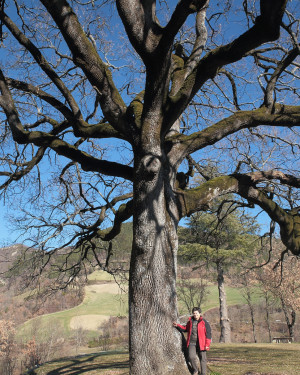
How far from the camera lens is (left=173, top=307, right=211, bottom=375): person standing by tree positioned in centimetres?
455

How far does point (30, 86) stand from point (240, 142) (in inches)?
206

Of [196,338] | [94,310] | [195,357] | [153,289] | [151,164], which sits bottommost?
[94,310]

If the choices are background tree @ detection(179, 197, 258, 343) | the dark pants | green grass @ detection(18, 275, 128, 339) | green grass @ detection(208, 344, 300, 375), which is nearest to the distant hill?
the dark pants

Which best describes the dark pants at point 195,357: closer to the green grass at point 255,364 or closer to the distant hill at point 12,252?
the green grass at point 255,364

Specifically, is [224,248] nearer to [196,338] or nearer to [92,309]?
[196,338]

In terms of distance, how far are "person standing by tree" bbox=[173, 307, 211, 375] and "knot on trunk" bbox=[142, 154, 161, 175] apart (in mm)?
2175

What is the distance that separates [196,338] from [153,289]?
1.33 meters

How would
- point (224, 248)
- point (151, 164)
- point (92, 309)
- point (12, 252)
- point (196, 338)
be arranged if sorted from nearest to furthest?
point (151, 164), point (196, 338), point (12, 252), point (224, 248), point (92, 309)

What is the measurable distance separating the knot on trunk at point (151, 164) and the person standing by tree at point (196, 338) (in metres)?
2.17

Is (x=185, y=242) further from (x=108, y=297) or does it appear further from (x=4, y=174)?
(x=108, y=297)

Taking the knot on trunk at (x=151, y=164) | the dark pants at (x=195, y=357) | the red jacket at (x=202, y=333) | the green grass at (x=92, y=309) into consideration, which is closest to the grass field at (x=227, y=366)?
the dark pants at (x=195, y=357)

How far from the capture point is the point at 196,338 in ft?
16.5

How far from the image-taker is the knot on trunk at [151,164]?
15.0ft

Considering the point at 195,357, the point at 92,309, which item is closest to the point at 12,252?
the point at 195,357
